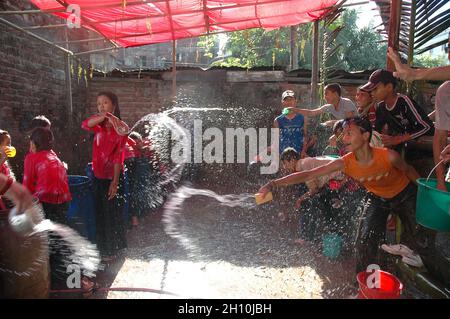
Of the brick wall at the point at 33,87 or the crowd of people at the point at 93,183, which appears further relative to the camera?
the brick wall at the point at 33,87

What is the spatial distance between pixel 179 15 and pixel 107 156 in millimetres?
3453

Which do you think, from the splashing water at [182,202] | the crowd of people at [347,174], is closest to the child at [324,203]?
the crowd of people at [347,174]

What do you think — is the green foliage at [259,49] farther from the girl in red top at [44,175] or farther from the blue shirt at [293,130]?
the girl in red top at [44,175]

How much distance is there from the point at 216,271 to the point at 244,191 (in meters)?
3.84

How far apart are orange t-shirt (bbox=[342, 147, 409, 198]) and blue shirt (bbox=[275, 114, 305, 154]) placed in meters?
2.31

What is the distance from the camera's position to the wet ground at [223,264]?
11.7 ft

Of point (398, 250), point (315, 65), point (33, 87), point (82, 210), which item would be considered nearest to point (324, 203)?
point (398, 250)

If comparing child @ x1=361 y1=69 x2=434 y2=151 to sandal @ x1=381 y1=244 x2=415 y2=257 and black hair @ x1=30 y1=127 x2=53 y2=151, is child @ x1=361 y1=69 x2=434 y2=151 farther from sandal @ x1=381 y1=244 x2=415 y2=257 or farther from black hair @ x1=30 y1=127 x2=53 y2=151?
black hair @ x1=30 y1=127 x2=53 y2=151

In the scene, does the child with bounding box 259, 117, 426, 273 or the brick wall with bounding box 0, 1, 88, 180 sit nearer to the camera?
the child with bounding box 259, 117, 426, 273

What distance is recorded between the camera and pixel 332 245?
4.15 m

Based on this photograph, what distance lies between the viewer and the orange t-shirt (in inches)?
126

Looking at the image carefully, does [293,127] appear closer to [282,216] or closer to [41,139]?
[282,216]

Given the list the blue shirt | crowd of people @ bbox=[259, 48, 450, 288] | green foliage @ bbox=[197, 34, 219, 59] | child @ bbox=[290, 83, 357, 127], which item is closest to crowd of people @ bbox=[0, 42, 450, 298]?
crowd of people @ bbox=[259, 48, 450, 288]

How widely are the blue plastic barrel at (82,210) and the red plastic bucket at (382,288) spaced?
3.12 meters
